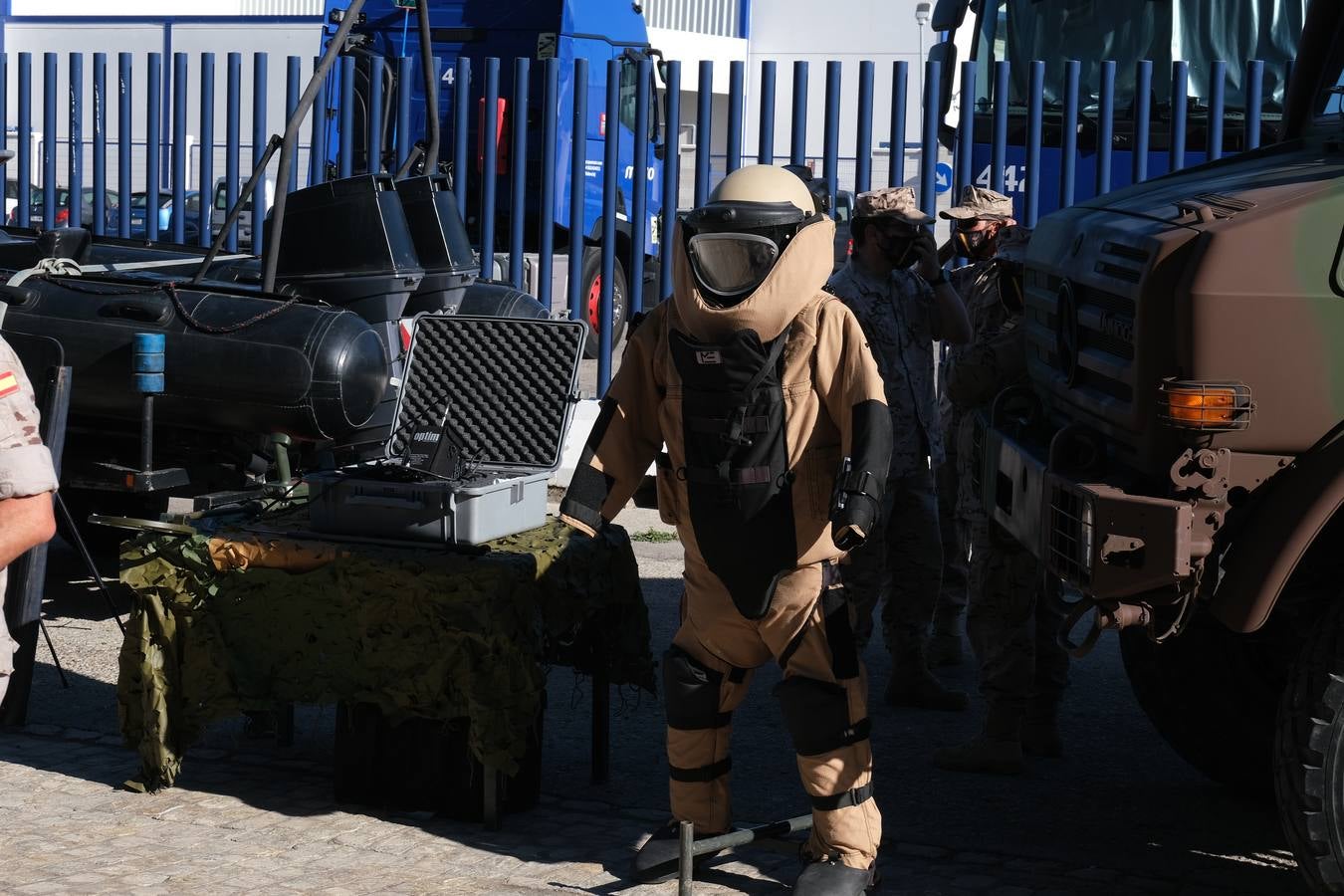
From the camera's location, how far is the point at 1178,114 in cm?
916

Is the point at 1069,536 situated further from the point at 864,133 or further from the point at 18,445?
the point at 864,133

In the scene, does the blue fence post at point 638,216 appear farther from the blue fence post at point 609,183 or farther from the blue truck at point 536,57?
the blue truck at point 536,57

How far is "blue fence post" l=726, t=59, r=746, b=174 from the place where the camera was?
962 centimetres

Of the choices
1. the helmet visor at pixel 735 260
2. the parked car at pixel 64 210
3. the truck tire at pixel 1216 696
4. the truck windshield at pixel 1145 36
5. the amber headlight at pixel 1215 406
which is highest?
the truck windshield at pixel 1145 36

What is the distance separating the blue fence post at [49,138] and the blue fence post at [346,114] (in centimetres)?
191

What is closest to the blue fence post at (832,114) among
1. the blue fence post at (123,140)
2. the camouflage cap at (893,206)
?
the camouflage cap at (893,206)

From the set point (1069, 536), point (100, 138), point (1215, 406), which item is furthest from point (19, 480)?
point (100, 138)

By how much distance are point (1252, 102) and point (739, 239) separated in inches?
226

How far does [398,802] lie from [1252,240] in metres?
2.71

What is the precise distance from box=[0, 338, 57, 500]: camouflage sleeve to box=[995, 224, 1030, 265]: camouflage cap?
9.28 feet

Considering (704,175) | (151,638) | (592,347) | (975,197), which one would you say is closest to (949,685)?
(975,197)

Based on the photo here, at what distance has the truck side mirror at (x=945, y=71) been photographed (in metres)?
9.82

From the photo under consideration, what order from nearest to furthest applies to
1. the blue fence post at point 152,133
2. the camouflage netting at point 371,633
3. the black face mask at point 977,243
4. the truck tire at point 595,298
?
the camouflage netting at point 371,633 < the black face mask at point 977,243 < the blue fence post at point 152,133 < the truck tire at point 595,298

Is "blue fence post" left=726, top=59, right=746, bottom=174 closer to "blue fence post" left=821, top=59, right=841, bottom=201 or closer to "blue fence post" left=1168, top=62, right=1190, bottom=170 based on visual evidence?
"blue fence post" left=821, top=59, right=841, bottom=201
